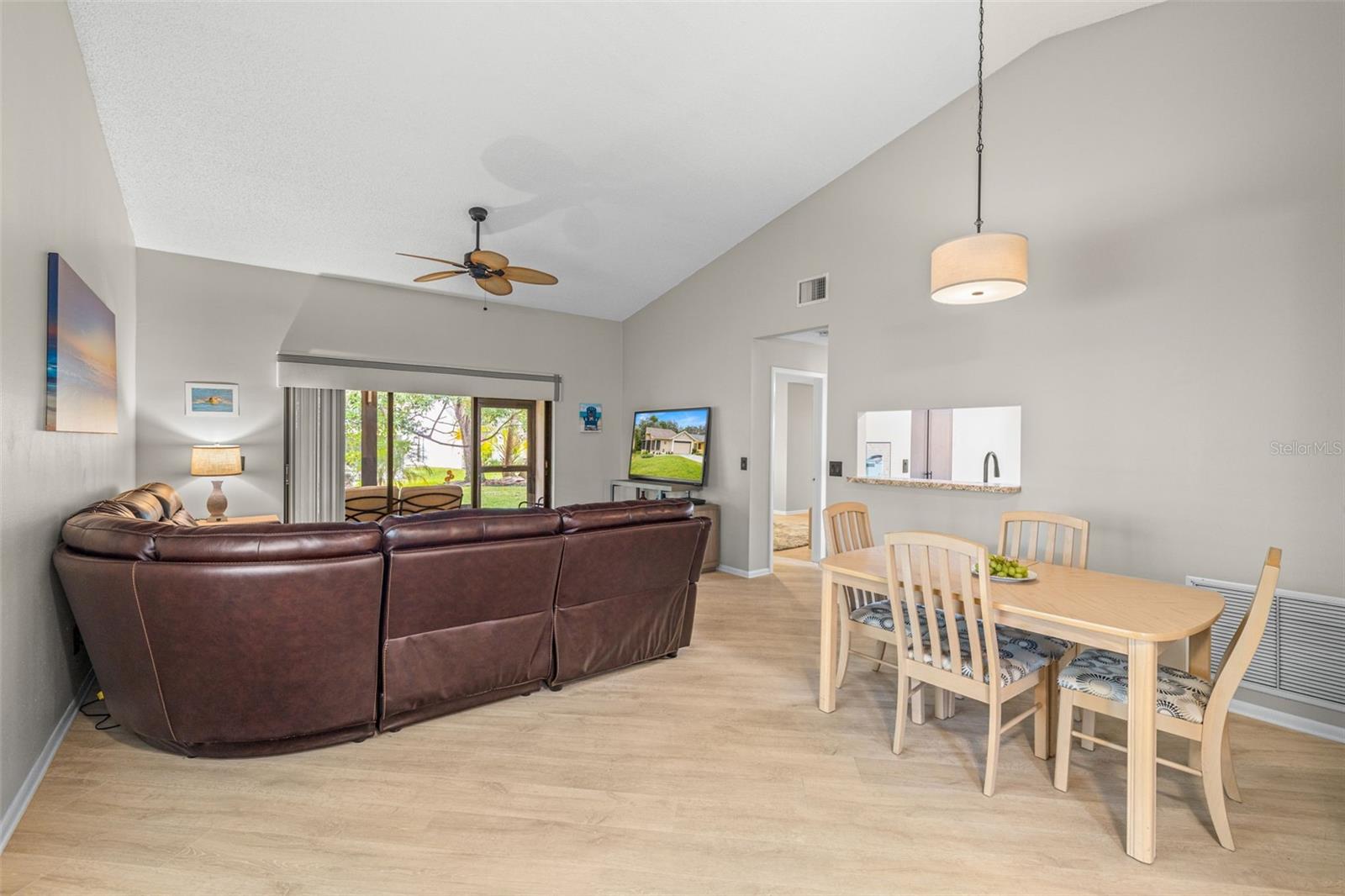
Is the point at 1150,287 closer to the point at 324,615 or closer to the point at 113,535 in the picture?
the point at 324,615

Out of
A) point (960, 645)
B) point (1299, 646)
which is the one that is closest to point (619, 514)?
point (960, 645)

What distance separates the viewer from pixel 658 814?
211 cm

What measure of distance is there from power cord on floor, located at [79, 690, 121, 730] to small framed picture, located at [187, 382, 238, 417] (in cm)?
289

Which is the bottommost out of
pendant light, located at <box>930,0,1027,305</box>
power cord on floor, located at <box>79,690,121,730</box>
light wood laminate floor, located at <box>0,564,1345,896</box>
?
light wood laminate floor, located at <box>0,564,1345,896</box>

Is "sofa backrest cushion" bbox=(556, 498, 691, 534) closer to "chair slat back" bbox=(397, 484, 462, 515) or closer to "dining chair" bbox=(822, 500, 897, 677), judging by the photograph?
"dining chair" bbox=(822, 500, 897, 677)

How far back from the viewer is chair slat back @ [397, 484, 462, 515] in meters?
6.23

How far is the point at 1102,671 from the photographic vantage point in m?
2.24

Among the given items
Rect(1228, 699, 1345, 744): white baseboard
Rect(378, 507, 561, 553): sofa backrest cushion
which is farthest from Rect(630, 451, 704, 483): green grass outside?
Rect(1228, 699, 1345, 744): white baseboard

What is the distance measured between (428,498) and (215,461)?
192cm

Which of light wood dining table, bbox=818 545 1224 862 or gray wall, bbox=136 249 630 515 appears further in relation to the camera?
gray wall, bbox=136 249 630 515

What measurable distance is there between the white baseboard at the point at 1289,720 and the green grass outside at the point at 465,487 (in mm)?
6213

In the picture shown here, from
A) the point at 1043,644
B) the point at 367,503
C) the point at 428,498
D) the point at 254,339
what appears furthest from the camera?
the point at 428,498

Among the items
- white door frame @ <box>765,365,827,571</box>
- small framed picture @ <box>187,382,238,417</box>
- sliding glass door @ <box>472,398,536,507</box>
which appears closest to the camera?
small framed picture @ <box>187,382,238,417</box>

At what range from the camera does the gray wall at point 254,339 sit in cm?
498
